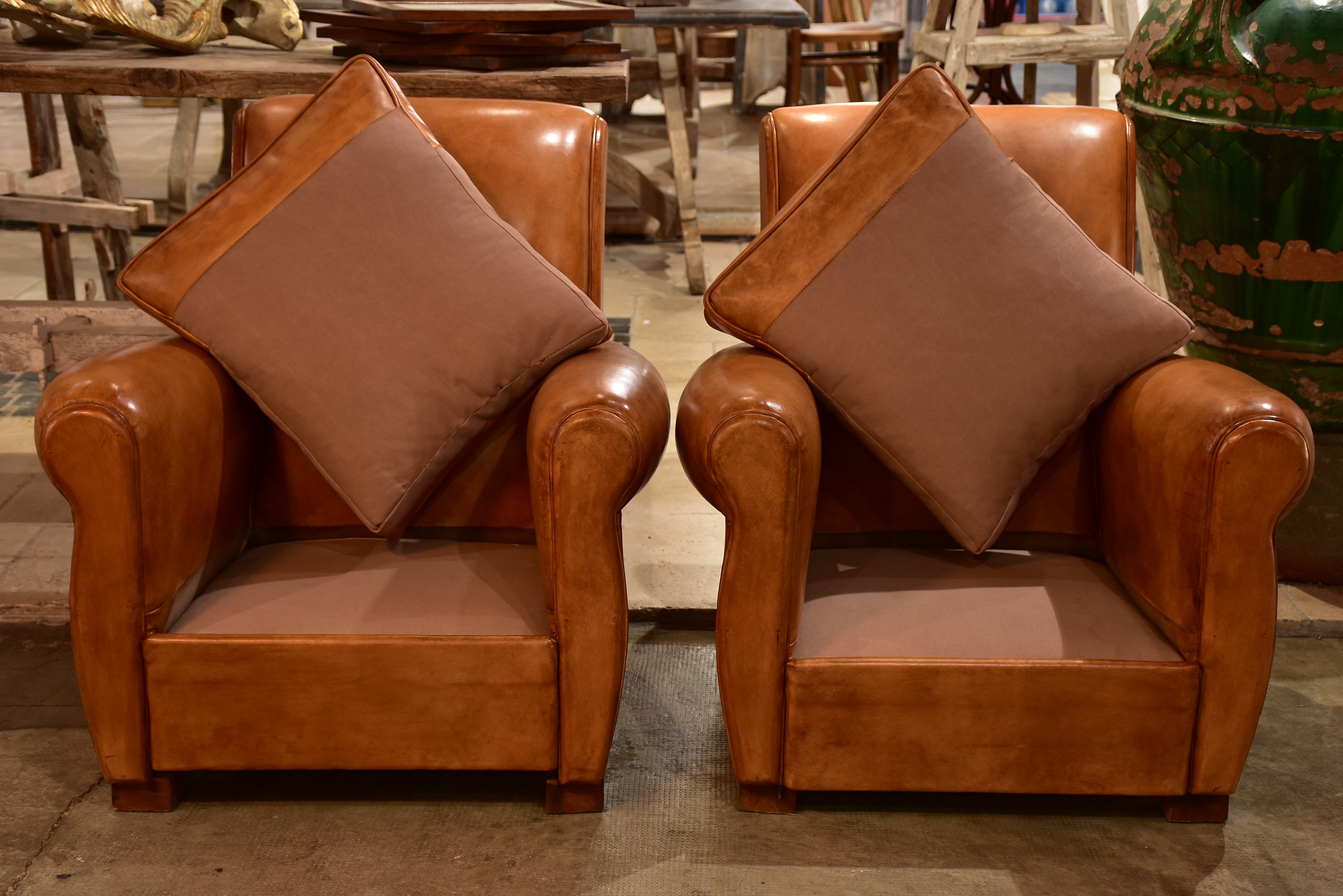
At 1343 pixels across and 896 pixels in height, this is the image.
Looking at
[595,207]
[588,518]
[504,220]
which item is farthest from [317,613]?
[595,207]

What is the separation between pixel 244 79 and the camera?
7.94 ft

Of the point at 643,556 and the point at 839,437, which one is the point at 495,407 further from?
the point at 643,556

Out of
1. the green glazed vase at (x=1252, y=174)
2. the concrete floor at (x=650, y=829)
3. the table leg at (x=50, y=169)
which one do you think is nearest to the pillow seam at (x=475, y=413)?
the concrete floor at (x=650, y=829)

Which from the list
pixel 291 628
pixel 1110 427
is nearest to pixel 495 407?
pixel 291 628

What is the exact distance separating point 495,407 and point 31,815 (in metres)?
0.88

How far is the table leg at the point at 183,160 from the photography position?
4535mm

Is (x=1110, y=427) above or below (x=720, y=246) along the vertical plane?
above

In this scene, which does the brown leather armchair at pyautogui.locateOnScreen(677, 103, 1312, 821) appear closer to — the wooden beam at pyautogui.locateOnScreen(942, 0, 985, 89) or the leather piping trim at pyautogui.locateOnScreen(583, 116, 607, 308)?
the leather piping trim at pyautogui.locateOnScreen(583, 116, 607, 308)

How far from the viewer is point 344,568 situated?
72.6 inches

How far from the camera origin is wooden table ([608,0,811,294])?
12.5 feet

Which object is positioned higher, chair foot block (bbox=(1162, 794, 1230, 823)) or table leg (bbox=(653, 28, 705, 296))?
table leg (bbox=(653, 28, 705, 296))

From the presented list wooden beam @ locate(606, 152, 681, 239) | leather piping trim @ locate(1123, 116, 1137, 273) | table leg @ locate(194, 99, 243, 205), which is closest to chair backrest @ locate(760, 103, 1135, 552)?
leather piping trim @ locate(1123, 116, 1137, 273)

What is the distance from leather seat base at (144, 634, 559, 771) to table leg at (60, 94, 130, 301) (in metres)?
2.23

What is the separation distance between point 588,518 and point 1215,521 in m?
0.81
